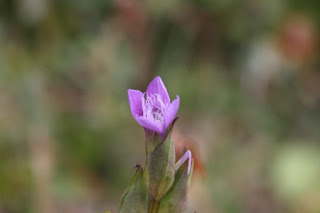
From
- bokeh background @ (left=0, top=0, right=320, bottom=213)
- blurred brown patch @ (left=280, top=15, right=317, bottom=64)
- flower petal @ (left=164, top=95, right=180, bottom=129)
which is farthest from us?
blurred brown patch @ (left=280, top=15, right=317, bottom=64)

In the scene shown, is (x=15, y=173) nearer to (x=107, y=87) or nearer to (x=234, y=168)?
(x=107, y=87)

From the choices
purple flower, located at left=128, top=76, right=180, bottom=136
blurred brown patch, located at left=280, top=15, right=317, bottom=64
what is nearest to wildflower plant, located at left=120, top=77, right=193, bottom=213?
purple flower, located at left=128, top=76, right=180, bottom=136

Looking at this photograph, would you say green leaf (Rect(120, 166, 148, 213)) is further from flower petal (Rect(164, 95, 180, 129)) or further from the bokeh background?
the bokeh background

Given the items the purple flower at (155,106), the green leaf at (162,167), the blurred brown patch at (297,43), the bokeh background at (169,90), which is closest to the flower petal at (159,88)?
the purple flower at (155,106)

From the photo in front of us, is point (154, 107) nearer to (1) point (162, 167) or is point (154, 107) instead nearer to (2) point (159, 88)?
(2) point (159, 88)

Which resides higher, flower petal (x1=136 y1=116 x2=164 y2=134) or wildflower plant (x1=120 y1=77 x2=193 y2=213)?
flower petal (x1=136 y1=116 x2=164 y2=134)

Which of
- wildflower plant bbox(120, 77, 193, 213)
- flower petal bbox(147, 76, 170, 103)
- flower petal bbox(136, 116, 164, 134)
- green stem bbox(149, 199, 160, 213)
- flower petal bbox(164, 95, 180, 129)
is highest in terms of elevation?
flower petal bbox(147, 76, 170, 103)
